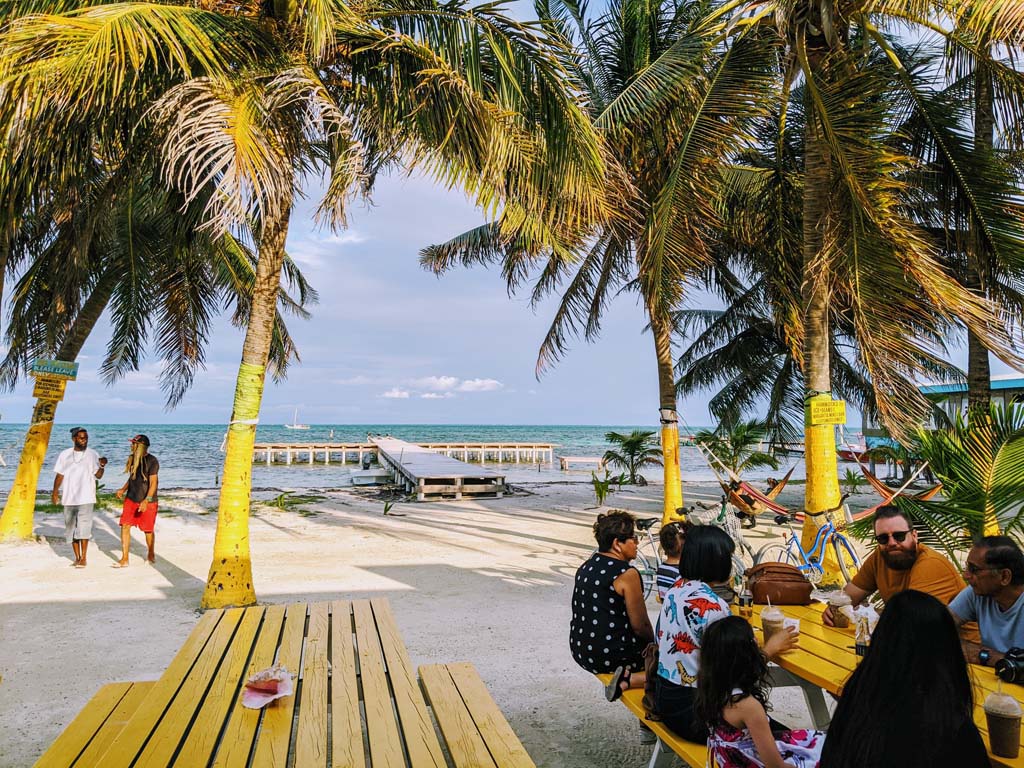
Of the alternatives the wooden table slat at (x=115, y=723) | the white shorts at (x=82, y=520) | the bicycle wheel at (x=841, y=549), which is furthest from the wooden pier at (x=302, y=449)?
the wooden table slat at (x=115, y=723)

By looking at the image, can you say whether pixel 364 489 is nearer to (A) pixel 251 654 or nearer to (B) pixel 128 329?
(B) pixel 128 329

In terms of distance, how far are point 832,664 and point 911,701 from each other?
115cm

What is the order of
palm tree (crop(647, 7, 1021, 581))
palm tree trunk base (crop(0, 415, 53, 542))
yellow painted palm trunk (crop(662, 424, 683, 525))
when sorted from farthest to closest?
yellow painted palm trunk (crop(662, 424, 683, 525)) < palm tree trunk base (crop(0, 415, 53, 542)) < palm tree (crop(647, 7, 1021, 581))

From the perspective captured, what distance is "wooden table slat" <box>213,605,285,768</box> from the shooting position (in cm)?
231

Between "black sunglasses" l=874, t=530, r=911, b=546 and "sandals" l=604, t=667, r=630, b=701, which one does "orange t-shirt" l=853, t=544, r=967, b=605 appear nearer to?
"black sunglasses" l=874, t=530, r=911, b=546

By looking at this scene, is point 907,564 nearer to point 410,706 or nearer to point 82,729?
point 410,706

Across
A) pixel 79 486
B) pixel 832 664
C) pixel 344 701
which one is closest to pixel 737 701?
pixel 832 664

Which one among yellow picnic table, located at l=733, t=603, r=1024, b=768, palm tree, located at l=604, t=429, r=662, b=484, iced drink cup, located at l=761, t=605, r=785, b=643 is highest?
palm tree, located at l=604, t=429, r=662, b=484

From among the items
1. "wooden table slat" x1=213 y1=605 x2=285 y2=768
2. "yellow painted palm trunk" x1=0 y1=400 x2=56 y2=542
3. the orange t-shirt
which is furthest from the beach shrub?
"wooden table slat" x1=213 y1=605 x2=285 y2=768

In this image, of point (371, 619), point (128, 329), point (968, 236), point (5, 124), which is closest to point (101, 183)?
point (128, 329)

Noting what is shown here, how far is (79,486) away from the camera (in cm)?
784

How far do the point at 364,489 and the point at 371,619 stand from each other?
620 inches

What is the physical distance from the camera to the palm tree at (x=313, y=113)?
5.05 m

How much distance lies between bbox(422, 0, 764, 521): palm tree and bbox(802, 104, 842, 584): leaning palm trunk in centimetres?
→ 87
